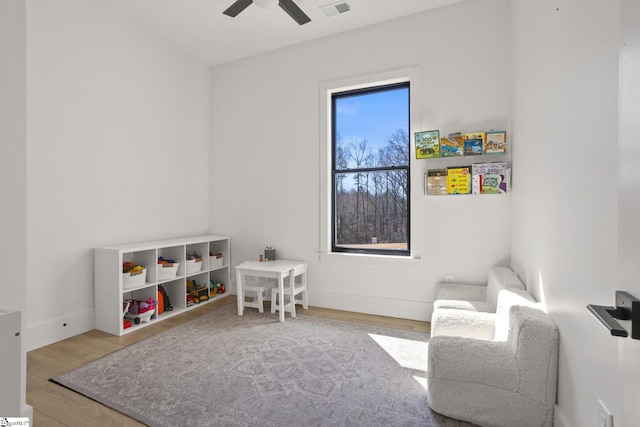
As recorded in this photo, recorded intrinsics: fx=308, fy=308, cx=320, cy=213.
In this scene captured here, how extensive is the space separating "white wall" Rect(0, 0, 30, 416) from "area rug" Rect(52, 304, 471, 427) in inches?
22.4

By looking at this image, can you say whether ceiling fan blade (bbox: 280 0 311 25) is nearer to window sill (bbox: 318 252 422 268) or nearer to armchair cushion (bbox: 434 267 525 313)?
window sill (bbox: 318 252 422 268)

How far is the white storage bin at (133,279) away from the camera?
2.83 m

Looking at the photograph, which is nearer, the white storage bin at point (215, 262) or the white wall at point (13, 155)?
the white wall at point (13, 155)

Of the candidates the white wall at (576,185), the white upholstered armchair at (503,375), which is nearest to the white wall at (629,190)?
the white wall at (576,185)

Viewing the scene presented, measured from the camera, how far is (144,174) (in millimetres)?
3428

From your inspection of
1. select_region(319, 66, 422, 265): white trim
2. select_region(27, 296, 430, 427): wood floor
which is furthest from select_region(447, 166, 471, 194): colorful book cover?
select_region(27, 296, 430, 427): wood floor

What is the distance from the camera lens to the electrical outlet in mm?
988

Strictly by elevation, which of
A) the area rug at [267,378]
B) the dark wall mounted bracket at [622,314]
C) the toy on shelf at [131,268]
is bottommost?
the area rug at [267,378]

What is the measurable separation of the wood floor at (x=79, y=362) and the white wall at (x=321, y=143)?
22cm

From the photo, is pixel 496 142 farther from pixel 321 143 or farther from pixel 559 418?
pixel 559 418

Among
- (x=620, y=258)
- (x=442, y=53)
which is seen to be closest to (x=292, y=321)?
(x=620, y=258)

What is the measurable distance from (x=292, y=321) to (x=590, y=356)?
94.1 inches

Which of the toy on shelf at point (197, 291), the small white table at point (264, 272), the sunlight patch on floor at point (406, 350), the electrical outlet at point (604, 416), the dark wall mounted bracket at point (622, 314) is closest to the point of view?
the dark wall mounted bracket at point (622, 314)

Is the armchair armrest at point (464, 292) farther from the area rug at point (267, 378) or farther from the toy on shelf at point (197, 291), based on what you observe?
the toy on shelf at point (197, 291)
